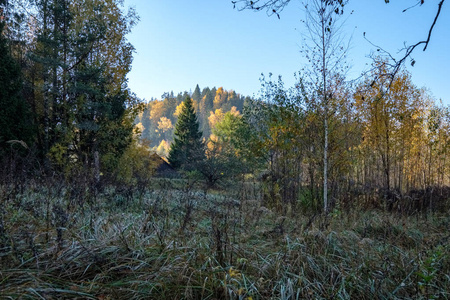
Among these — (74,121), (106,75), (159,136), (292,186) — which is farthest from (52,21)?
(159,136)

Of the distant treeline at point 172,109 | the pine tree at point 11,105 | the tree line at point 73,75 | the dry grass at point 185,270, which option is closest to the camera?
the dry grass at point 185,270

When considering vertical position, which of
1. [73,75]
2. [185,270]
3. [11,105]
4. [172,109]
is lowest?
[185,270]

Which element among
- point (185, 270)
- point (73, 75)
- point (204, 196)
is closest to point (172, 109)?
point (73, 75)

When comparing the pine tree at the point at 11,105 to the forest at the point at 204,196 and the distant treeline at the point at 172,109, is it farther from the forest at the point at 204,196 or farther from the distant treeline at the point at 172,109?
the distant treeline at the point at 172,109

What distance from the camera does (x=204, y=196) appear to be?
18.3 feet

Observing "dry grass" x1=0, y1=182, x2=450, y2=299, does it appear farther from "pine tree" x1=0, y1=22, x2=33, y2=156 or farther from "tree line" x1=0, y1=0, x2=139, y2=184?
"tree line" x1=0, y1=0, x2=139, y2=184

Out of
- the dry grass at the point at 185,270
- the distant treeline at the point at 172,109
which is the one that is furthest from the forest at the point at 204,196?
the distant treeline at the point at 172,109

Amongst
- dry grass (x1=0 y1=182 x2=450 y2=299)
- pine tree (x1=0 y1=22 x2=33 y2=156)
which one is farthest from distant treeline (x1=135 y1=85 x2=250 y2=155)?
dry grass (x1=0 y1=182 x2=450 y2=299)

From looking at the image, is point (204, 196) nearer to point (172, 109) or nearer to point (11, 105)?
point (11, 105)

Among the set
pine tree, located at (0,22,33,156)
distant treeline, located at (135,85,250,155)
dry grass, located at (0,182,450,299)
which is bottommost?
dry grass, located at (0,182,450,299)

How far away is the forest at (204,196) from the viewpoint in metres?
2.29

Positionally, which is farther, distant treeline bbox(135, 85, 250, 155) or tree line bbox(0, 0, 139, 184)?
distant treeline bbox(135, 85, 250, 155)

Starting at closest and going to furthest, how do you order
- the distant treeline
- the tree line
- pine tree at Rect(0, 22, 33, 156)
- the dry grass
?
the dry grass → pine tree at Rect(0, 22, 33, 156) → the tree line → the distant treeline

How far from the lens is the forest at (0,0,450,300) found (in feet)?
7.52
